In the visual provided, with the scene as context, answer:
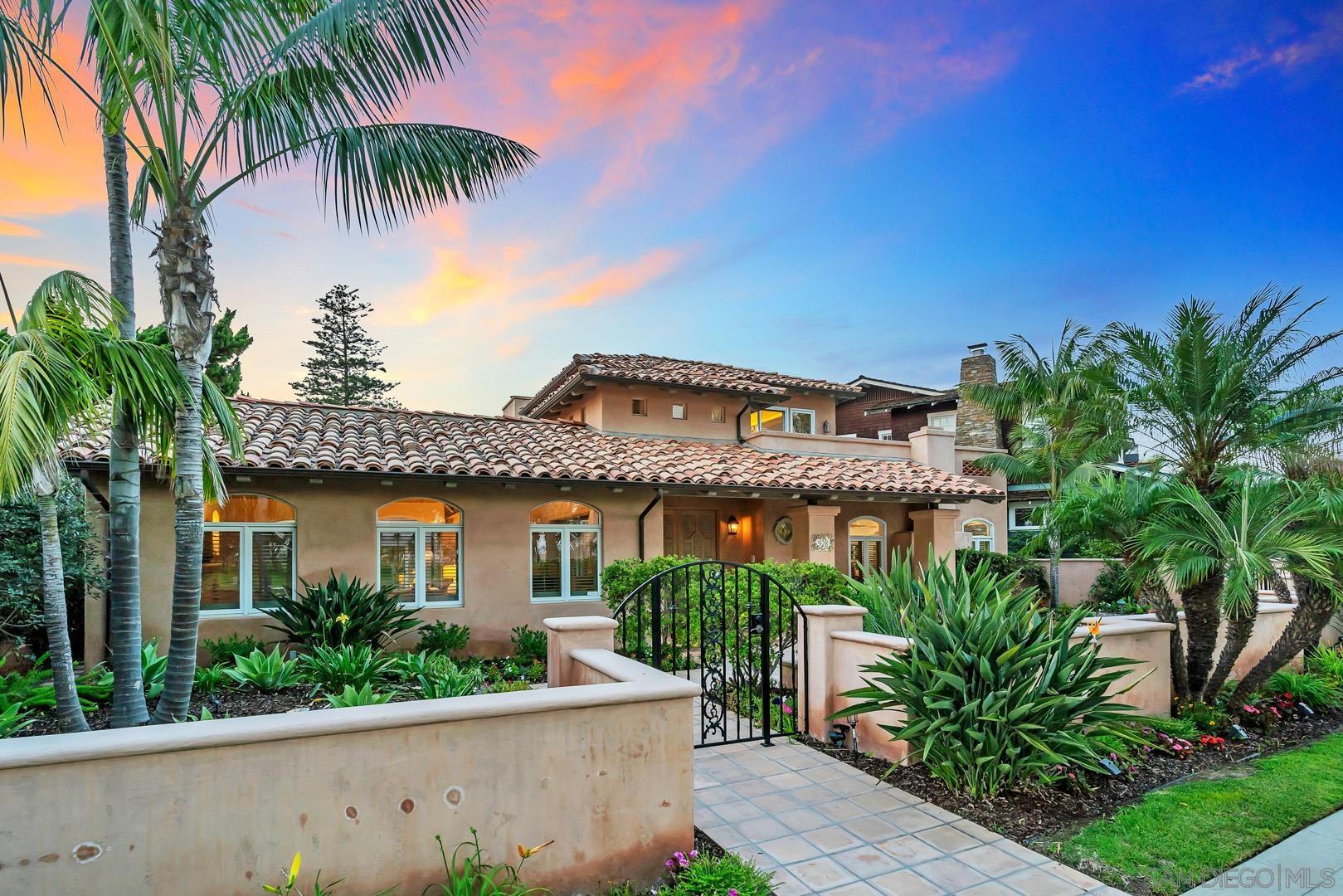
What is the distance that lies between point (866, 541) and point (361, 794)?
1567 cm

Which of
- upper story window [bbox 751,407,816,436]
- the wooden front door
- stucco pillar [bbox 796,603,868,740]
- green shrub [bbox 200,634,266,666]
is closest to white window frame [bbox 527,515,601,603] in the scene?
the wooden front door

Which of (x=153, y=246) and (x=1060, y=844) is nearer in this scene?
(x=1060, y=844)

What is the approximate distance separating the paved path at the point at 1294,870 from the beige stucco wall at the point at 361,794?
11.4 ft

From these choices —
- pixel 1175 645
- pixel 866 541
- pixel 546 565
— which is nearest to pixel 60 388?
pixel 546 565

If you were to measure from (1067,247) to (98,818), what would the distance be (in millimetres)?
17856

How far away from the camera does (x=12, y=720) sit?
5109 millimetres

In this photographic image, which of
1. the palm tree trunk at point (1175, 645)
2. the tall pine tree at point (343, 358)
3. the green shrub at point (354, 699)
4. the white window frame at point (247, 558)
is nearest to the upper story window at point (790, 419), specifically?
the palm tree trunk at point (1175, 645)

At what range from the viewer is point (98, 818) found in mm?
3035

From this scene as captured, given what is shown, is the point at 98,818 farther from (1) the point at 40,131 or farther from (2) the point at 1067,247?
(2) the point at 1067,247

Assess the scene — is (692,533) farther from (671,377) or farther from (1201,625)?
(1201,625)

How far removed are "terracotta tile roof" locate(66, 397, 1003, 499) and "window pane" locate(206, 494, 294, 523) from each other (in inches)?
33.1

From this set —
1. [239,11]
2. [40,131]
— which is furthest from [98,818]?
[40,131]

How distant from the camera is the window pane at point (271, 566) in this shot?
10.7m

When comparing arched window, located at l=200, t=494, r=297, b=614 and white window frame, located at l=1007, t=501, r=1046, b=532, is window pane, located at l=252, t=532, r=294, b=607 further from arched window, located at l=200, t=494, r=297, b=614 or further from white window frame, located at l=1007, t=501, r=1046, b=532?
white window frame, located at l=1007, t=501, r=1046, b=532
